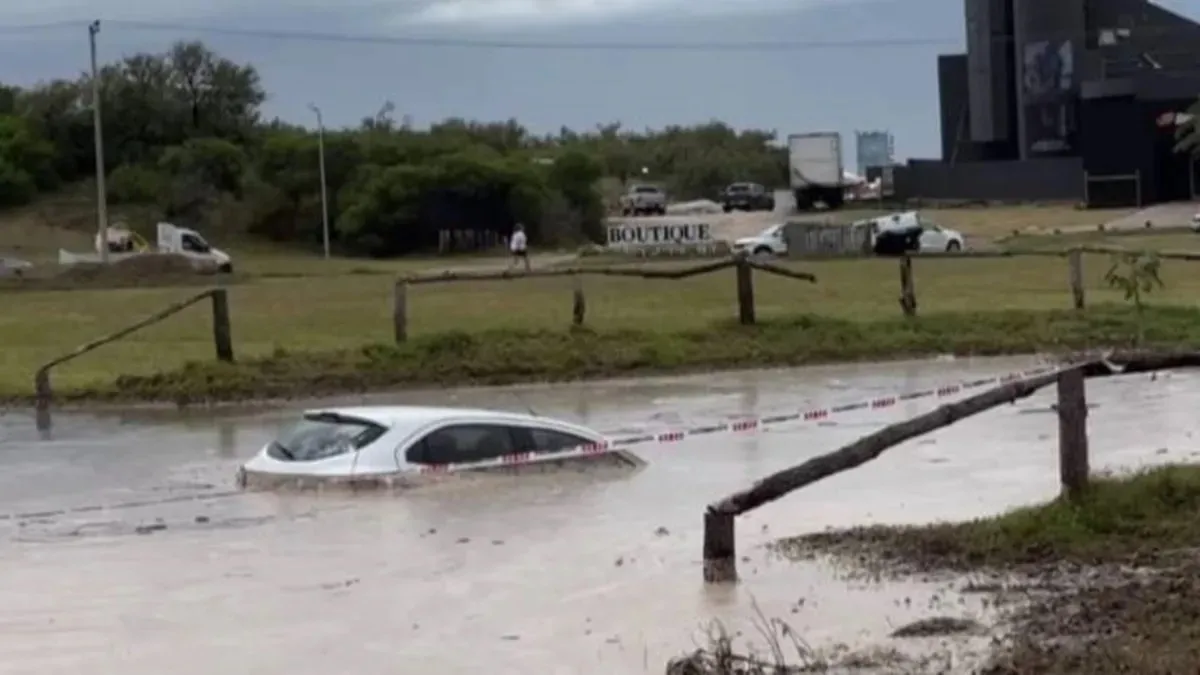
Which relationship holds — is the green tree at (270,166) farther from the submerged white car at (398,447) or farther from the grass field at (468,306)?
the submerged white car at (398,447)

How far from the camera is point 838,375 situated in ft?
96.8

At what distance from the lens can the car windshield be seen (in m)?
17.5

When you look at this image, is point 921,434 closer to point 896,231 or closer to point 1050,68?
point 896,231

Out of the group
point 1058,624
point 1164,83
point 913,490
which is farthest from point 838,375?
point 1164,83

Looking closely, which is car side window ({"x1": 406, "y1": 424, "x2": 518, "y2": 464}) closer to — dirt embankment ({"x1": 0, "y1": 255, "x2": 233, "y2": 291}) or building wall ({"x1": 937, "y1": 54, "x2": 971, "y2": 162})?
dirt embankment ({"x1": 0, "y1": 255, "x2": 233, "y2": 291})

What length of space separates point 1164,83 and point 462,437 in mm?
80920

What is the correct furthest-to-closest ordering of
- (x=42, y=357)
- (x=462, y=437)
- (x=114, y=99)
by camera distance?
(x=114, y=99) → (x=42, y=357) → (x=462, y=437)

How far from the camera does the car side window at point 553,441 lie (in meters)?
18.2

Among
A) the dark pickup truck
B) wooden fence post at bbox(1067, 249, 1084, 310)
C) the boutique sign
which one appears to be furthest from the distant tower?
wooden fence post at bbox(1067, 249, 1084, 310)

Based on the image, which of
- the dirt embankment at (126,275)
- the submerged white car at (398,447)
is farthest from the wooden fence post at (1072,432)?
the dirt embankment at (126,275)

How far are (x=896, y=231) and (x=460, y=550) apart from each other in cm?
5286

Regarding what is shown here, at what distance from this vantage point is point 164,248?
80.9 metres

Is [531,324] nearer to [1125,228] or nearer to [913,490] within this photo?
[913,490]

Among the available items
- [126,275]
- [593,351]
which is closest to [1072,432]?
[593,351]
